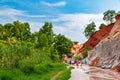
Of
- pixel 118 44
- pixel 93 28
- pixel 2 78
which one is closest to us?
pixel 2 78

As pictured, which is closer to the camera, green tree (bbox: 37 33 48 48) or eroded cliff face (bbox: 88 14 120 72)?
eroded cliff face (bbox: 88 14 120 72)

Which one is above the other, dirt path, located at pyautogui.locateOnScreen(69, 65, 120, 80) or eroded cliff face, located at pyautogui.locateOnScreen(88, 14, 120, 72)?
eroded cliff face, located at pyautogui.locateOnScreen(88, 14, 120, 72)

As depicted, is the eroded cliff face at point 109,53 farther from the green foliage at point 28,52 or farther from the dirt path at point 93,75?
the dirt path at point 93,75

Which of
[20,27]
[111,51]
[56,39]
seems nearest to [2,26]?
[20,27]

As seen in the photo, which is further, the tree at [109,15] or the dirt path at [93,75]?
the tree at [109,15]

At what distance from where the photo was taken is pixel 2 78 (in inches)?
788

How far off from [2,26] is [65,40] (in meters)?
23.5

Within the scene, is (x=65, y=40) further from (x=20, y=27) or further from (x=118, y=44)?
(x=118, y=44)

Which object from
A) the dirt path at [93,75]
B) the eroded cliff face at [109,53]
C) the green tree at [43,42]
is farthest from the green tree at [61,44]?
the dirt path at [93,75]

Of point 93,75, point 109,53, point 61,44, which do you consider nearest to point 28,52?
point 93,75

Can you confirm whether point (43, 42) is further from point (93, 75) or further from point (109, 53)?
point (93, 75)

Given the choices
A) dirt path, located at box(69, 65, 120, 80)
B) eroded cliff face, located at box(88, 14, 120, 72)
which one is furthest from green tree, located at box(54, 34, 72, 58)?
dirt path, located at box(69, 65, 120, 80)

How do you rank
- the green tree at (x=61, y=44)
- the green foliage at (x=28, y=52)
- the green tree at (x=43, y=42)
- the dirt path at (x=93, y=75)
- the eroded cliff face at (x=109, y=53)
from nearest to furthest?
the green foliage at (x=28, y=52), the dirt path at (x=93, y=75), the eroded cliff face at (x=109, y=53), the green tree at (x=43, y=42), the green tree at (x=61, y=44)

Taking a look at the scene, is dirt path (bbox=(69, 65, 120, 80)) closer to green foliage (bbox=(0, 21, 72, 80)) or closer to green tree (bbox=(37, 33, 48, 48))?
green foliage (bbox=(0, 21, 72, 80))
